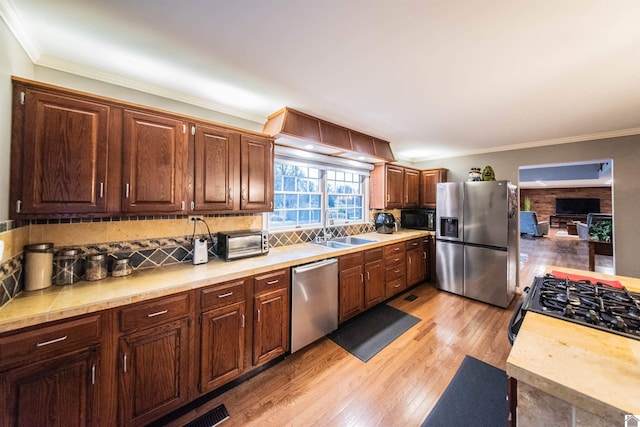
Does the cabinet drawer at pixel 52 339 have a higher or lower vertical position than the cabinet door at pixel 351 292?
higher

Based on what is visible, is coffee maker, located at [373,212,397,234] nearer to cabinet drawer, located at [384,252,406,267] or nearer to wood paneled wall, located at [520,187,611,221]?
cabinet drawer, located at [384,252,406,267]

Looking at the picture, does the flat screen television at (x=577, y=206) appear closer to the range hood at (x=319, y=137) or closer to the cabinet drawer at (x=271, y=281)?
the range hood at (x=319, y=137)

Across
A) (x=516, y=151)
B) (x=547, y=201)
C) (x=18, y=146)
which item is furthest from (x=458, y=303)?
(x=547, y=201)

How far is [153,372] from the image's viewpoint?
144 centimetres

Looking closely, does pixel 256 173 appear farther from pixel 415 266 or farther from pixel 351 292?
pixel 415 266

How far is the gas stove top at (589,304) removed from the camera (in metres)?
1.01

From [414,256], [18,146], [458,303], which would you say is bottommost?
[458,303]

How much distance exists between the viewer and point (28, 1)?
3.84ft

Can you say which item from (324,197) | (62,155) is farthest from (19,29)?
(324,197)

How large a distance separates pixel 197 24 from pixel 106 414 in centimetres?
230

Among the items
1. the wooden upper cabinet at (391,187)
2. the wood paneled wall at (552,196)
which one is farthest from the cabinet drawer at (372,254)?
the wood paneled wall at (552,196)

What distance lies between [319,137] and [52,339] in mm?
2522

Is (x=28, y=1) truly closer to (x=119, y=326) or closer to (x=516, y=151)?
(x=119, y=326)

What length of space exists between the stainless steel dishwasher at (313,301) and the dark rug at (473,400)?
1.09 m
